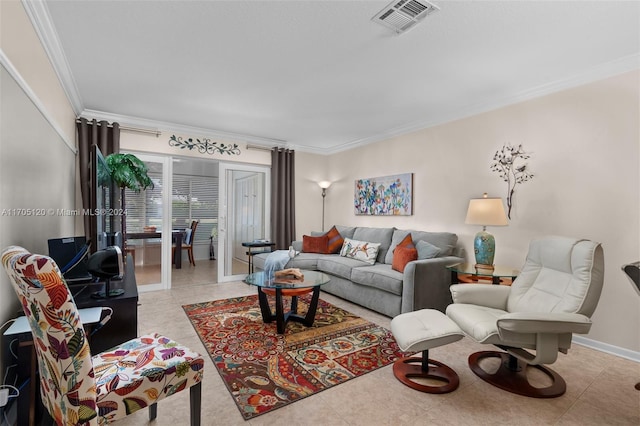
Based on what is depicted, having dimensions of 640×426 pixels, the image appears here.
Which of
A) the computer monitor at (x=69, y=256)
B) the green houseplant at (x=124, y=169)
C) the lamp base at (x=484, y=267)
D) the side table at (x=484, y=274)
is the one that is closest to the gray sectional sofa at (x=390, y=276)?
the side table at (x=484, y=274)

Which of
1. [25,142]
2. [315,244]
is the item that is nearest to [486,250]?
[315,244]

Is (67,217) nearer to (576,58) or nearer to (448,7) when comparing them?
(448,7)

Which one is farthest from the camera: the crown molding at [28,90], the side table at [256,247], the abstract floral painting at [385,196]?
the side table at [256,247]

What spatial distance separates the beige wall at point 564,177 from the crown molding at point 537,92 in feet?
0.18

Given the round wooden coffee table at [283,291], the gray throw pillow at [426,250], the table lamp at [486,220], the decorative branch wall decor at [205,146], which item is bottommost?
the round wooden coffee table at [283,291]

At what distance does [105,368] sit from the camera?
140 cm

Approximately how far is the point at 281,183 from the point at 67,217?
3.06 metres

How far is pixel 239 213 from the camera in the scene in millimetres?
5270

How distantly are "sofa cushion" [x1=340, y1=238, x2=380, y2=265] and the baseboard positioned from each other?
224 cm

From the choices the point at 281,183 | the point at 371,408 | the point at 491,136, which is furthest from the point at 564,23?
Result: the point at 281,183

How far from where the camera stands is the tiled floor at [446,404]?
174cm

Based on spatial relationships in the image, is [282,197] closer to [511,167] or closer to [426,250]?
[426,250]

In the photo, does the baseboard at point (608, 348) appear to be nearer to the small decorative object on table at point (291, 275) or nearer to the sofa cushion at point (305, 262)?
the small decorative object on table at point (291, 275)

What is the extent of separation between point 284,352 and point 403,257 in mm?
1772
